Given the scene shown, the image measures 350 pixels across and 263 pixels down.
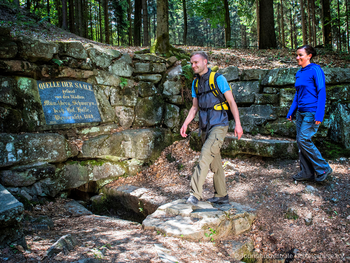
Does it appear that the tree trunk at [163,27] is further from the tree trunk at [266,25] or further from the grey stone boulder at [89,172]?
the tree trunk at [266,25]

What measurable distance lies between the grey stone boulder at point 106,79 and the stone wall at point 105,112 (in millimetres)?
24

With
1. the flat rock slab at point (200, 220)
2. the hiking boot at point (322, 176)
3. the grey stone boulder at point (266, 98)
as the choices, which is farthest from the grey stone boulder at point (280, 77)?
the flat rock slab at point (200, 220)

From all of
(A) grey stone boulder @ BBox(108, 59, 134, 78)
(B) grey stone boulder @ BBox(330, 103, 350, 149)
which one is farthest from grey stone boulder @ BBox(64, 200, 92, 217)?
(B) grey stone boulder @ BBox(330, 103, 350, 149)

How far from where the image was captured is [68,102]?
4863 millimetres

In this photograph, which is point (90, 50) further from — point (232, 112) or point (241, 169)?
point (241, 169)

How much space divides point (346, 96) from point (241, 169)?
3.02m

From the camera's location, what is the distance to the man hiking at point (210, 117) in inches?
114

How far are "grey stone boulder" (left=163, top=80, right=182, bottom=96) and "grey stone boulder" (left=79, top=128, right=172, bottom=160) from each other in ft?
3.54

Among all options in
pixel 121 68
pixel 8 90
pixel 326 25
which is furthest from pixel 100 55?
pixel 326 25

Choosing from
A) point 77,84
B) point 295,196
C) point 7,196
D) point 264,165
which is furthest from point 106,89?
point 295,196

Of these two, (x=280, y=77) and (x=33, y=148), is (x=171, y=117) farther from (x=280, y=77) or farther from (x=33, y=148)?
(x=33, y=148)

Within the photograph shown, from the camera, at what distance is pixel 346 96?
5.11 metres

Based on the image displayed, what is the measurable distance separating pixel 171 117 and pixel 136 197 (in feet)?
8.52

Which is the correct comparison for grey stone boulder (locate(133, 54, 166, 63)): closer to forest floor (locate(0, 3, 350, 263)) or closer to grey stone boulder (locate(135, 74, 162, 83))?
grey stone boulder (locate(135, 74, 162, 83))
